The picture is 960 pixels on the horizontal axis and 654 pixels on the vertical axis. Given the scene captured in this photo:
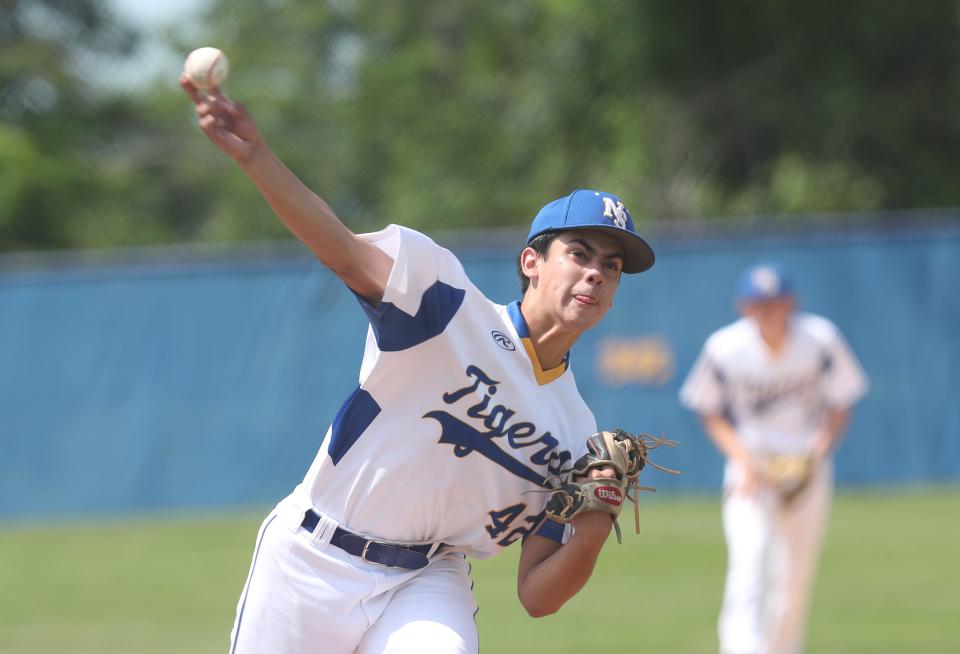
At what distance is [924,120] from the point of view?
23.2m

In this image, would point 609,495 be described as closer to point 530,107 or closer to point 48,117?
point 530,107

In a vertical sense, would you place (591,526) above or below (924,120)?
below

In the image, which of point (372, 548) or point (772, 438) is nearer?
point (372, 548)

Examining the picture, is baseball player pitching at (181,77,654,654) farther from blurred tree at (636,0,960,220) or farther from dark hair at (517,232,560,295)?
blurred tree at (636,0,960,220)

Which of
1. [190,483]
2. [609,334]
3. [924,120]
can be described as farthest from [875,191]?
[190,483]

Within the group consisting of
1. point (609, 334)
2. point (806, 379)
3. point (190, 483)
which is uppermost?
point (609, 334)

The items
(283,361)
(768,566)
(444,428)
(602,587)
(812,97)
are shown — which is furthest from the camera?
(812,97)

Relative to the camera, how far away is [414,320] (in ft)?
13.1

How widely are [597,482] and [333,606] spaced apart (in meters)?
0.86

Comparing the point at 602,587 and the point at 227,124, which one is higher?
the point at 602,587

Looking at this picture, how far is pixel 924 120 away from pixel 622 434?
20.2 meters

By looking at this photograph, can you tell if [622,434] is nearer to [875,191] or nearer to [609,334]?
[609,334]

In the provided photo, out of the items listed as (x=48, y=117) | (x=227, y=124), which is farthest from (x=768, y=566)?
(x=48, y=117)

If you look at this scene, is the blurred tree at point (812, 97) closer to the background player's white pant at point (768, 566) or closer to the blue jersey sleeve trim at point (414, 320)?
the background player's white pant at point (768, 566)
